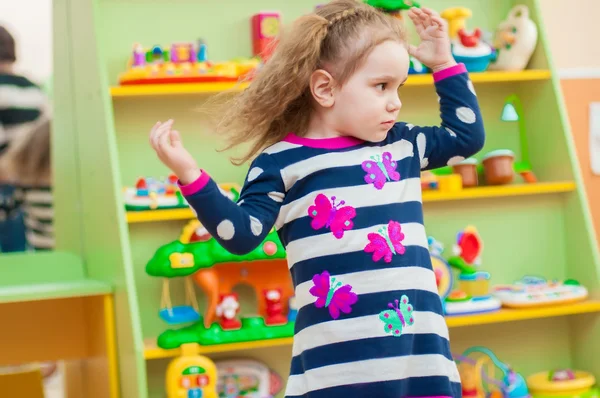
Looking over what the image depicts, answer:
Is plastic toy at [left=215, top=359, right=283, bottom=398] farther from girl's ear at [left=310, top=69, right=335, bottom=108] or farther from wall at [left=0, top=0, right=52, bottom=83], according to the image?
girl's ear at [left=310, top=69, right=335, bottom=108]

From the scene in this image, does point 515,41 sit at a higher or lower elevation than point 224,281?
higher

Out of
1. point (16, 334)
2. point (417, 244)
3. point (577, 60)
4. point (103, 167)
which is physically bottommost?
point (16, 334)

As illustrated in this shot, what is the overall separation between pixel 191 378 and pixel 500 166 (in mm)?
1026

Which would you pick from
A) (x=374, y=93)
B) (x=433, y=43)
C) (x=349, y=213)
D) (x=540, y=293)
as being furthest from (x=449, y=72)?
(x=540, y=293)

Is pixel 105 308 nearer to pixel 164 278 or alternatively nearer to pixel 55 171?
pixel 164 278

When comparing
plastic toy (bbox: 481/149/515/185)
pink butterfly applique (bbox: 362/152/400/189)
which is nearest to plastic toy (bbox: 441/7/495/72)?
plastic toy (bbox: 481/149/515/185)

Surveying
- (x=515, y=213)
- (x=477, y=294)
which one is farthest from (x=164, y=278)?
(x=515, y=213)

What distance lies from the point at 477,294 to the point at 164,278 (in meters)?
0.84

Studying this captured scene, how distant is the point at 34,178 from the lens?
7.88 ft

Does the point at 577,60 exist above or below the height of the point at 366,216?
above

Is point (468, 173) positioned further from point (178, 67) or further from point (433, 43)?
point (433, 43)

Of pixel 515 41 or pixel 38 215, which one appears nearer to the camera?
pixel 38 215

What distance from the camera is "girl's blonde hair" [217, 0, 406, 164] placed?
122 cm

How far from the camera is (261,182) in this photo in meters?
1.19
